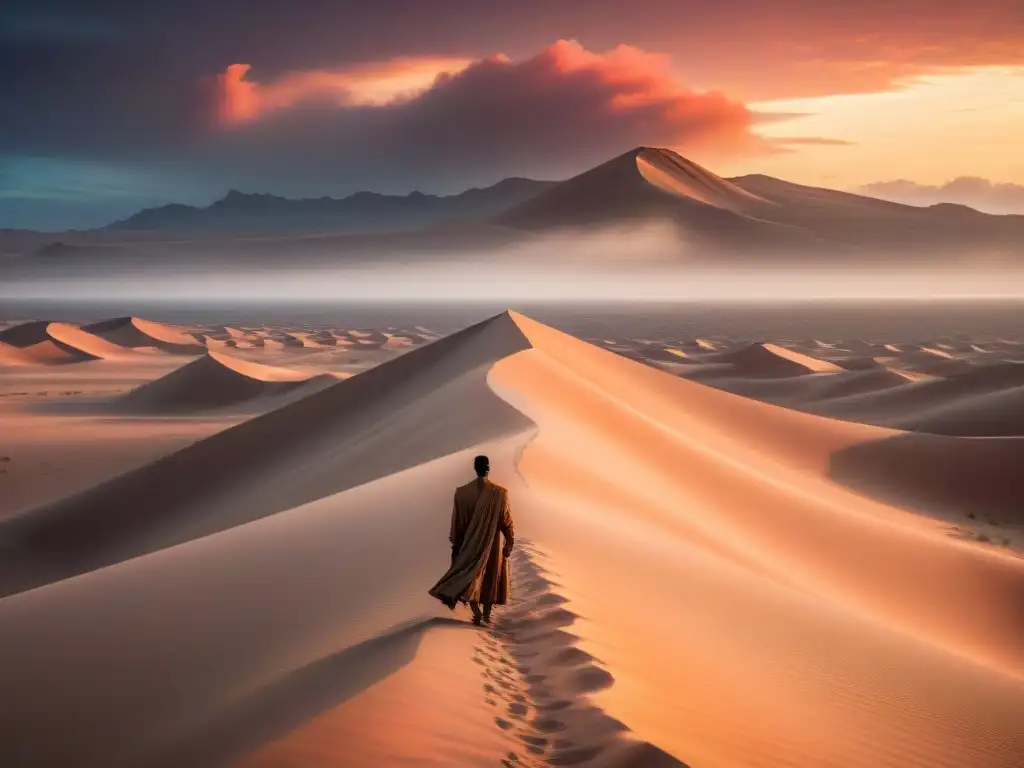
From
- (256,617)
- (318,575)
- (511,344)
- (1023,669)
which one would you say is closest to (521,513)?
(318,575)

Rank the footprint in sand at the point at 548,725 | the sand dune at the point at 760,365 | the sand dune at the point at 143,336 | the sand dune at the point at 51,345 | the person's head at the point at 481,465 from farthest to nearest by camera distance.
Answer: the sand dune at the point at 143,336 → the sand dune at the point at 51,345 → the sand dune at the point at 760,365 → the person's head at the point at 481,465 → the footprint in sand at the point at 548,725

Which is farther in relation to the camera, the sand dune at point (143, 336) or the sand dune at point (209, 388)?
the sand dune at point (143, 336)

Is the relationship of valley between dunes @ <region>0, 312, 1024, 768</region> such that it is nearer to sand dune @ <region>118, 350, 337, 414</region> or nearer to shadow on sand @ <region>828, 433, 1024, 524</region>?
shadow on sand @ <region>828, 433, 1024, 524</region>

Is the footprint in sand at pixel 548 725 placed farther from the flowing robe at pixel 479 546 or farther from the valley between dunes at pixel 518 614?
the flowing robe at pixel 479 546

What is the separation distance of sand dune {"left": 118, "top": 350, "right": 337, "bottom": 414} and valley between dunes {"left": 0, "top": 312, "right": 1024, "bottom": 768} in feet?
68.1

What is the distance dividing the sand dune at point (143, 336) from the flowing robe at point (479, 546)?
7535cm

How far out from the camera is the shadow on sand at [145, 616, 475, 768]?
247 inches

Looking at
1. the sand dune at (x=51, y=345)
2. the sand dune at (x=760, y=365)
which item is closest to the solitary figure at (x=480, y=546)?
the sand dune at (x=760, y=365)

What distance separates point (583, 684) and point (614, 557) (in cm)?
376

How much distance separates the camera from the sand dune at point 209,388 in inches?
1756

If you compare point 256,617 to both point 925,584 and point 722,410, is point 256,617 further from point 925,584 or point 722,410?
point 722,410

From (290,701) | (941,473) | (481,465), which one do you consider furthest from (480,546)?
(941,473)

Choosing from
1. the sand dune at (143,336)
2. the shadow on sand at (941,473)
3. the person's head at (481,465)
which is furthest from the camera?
the sand dune at (143,336)

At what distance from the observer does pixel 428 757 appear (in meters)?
5.61
